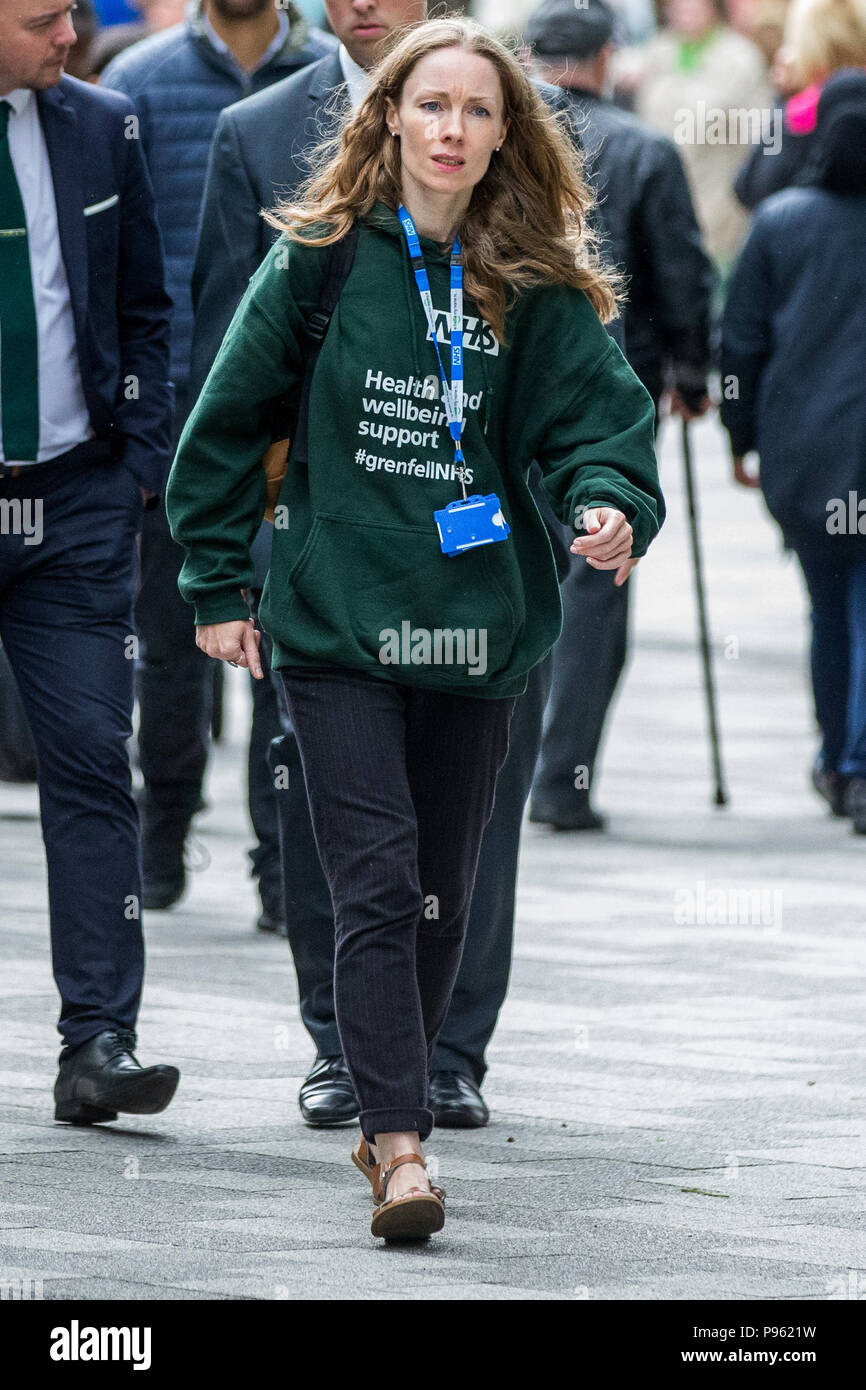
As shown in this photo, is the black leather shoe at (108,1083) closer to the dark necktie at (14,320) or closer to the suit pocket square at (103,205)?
A: the dark necktie at (14,320)

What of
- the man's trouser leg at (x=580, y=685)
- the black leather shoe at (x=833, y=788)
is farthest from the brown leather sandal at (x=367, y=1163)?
the black leather shoe at (x=833, y=788)

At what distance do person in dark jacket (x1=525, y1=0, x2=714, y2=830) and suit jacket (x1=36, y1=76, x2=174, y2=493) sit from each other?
339 centimetres

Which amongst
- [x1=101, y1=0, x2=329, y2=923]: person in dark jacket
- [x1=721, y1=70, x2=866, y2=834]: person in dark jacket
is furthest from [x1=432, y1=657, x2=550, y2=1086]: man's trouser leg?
[x1=721, y1=70, x2=866, y2=834]: person in dark jacket

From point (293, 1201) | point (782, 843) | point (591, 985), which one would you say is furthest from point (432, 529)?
point (782, 843)

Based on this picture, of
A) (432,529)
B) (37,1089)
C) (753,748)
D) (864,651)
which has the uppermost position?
(432,529)

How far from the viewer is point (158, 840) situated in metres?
8.07

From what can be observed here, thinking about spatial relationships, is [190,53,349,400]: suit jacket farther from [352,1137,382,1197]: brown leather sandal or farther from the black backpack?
[352,1137,382,1197]: brown leather sandal

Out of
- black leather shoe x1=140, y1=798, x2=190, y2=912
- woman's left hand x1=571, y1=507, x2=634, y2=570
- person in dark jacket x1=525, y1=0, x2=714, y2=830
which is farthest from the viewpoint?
person in dark jacket x1=525, y1=0, x2=714, y2=830

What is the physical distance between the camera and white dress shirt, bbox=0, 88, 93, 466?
5.62 m

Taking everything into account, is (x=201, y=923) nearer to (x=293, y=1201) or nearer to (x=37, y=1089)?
(x=37, y=1089)

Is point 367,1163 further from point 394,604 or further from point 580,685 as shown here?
point 580,685

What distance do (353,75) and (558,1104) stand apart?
6.91 feet

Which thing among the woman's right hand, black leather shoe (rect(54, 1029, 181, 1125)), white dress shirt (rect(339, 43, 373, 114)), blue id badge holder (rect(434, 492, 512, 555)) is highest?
white dress shirt (rect(339, 43, 373, 114))

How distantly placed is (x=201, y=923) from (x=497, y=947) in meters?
2.30
